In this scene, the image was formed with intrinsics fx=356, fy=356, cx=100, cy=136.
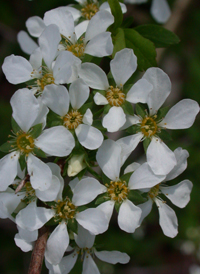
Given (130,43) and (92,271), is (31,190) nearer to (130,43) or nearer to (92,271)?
(92,271)

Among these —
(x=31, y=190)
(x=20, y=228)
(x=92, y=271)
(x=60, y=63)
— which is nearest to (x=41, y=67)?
(x=60, y=63)

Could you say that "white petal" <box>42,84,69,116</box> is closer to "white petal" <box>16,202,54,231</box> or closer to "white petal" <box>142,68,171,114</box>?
"white petal" <box>142,68,171,114</box>

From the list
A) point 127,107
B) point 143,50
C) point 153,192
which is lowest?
point 153,192

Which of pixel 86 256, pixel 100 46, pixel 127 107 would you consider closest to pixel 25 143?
pixel 127 107

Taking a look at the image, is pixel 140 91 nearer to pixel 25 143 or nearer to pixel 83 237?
pixel 25 143

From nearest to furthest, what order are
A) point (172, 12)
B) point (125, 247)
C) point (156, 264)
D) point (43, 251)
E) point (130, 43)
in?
point (43, 251) → point (130, 43) → point (172, 12) → point (125, 247) → point (156, 264)

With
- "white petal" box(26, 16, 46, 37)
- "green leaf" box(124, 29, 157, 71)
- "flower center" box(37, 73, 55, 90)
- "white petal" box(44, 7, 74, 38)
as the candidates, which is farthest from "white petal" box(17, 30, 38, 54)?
"green leaf" box(124, 29, 157, 71)

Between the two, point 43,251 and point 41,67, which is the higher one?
point 41,67
